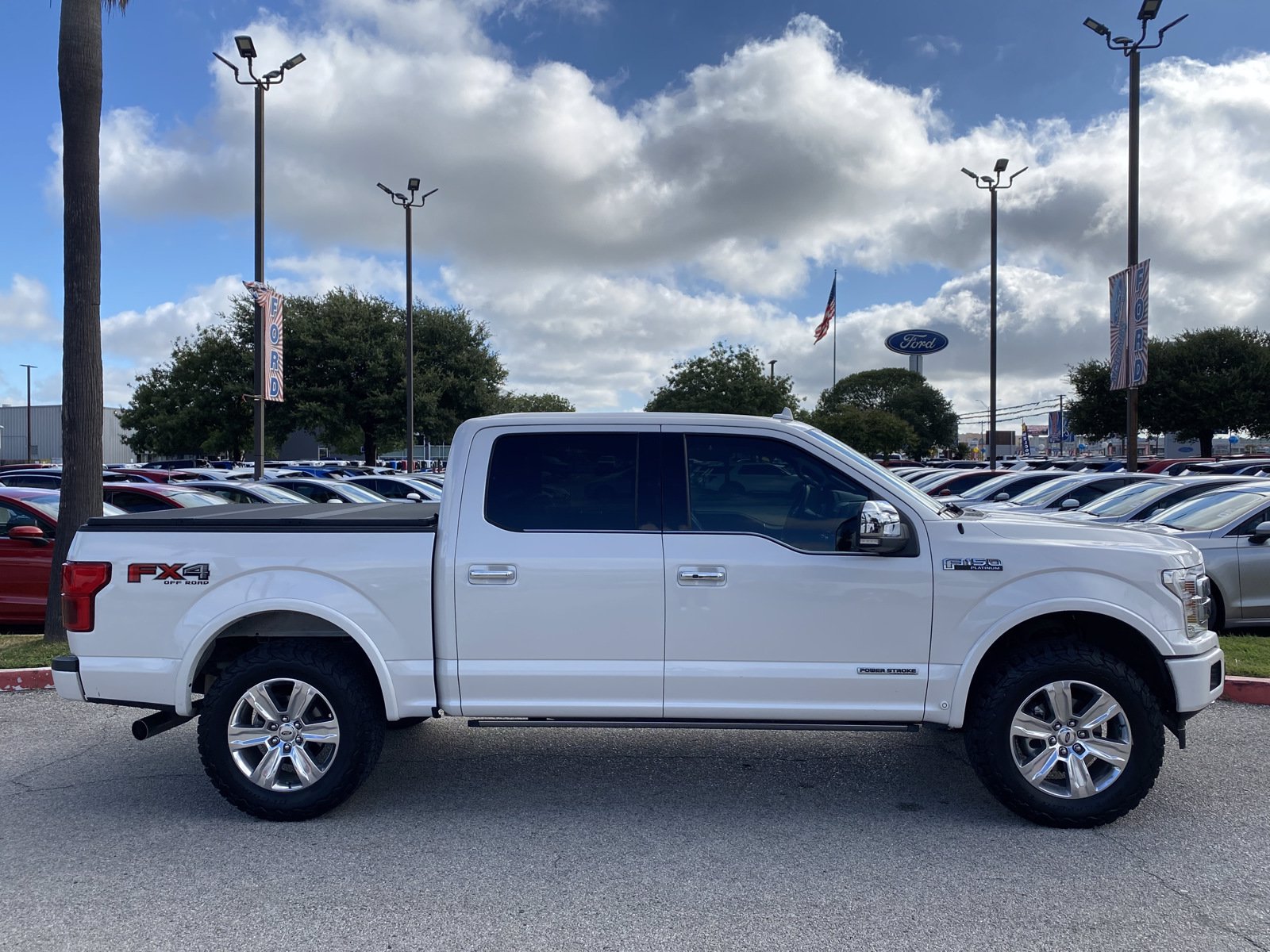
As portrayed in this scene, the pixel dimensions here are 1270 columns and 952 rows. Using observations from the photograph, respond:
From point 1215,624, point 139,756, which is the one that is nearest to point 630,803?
point 139,756

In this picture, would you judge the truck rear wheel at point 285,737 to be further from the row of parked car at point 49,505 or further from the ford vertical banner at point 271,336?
the ford vertical banner at point 271,336

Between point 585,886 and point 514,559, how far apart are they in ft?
4.96

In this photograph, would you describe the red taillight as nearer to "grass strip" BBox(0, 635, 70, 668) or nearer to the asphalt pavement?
the asphalt pavement

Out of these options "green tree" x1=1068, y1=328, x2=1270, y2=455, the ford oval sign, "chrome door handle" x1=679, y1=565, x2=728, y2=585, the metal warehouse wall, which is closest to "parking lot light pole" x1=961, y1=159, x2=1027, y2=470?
"green tree" x1=1068, y1=328, x2=1270, y2=455

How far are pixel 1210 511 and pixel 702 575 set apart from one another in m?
7.39

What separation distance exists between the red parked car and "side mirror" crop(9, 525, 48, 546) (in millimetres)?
30

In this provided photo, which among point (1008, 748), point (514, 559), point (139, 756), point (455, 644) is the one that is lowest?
point (139, 756)

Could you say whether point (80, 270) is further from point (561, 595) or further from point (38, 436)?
point (38, 436)

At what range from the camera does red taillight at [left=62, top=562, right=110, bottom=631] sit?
479 centimetres

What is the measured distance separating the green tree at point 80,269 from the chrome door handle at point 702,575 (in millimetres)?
6859

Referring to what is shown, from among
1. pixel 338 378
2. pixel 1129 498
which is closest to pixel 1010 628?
pixel 1129 498

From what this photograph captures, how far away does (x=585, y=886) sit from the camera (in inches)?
158

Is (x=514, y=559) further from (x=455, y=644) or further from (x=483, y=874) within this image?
(x=483, y=874)

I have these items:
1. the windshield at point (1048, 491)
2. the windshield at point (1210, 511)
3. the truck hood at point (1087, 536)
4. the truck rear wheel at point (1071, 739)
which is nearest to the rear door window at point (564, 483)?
the truck hood at point (1087, 536)
